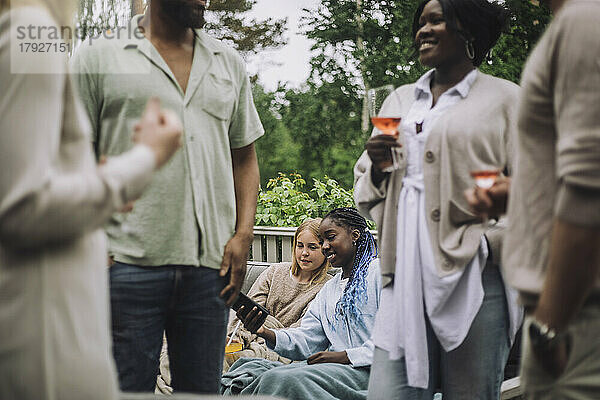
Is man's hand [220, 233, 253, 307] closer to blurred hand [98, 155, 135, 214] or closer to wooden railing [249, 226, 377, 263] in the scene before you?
blurred hand [98, 155, 135, 214]

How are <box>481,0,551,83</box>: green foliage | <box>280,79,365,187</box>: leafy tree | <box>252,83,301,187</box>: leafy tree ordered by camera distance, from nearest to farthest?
1. <box>481,0,551,83</box>: green foliage
2. <box>280,79,365,187</box>: leafy tree
3. <box>252,83,301,187</box>: leafy tree

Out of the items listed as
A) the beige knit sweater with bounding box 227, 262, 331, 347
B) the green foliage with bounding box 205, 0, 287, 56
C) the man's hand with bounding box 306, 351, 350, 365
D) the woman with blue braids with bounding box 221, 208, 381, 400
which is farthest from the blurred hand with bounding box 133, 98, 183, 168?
the green foliage with bounding box 205, 0, 287, 56

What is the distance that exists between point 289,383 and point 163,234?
181 centimetres

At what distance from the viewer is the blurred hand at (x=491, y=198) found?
1.76 m

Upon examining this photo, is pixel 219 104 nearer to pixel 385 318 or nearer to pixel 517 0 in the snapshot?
pixel 385 318

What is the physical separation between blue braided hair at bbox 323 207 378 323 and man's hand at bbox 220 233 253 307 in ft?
6.00

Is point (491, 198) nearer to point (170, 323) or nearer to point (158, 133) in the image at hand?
point (158, 133)

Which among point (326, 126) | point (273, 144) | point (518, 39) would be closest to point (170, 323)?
point (518, 39)

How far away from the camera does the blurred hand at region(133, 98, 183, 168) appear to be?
1281 millimetres

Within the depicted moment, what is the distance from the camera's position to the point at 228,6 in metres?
15.7

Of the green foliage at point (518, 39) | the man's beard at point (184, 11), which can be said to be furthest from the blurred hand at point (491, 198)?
the green foliage at point (518, 39)

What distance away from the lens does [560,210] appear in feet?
4.18

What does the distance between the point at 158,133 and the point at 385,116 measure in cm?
144

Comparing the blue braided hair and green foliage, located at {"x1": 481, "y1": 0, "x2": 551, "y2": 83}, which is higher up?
green foliage, located at {"x1": 481, "y1": 0, "x2": 551, "y2": 83}
